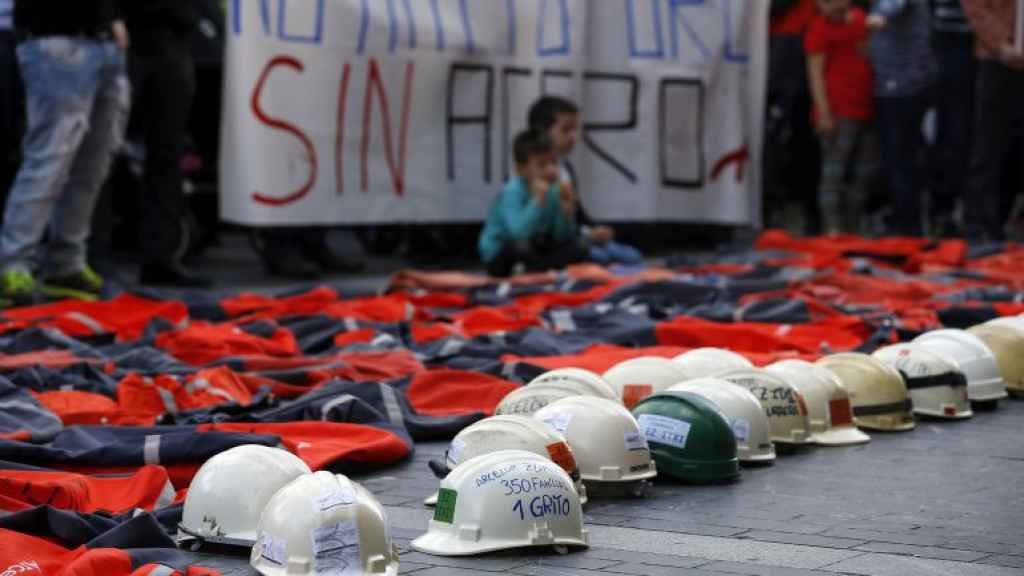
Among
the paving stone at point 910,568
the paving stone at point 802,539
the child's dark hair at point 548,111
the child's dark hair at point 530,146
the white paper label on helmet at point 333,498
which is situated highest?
the child's dark hair at point 548,111

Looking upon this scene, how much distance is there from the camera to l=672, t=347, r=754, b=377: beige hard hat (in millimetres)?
6172

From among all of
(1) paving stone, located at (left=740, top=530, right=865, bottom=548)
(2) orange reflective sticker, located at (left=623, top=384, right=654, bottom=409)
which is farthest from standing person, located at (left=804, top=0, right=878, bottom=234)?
(1) paving stone, located at (left=740, top=530, right=865, bottom=548)

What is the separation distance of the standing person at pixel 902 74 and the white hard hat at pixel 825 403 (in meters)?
8.21

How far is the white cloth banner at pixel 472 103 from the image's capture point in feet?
39.1

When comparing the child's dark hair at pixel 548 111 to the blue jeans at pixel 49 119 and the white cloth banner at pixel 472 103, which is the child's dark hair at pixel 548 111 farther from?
the blue jeans at pixel 49 119

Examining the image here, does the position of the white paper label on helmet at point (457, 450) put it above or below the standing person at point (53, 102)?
below

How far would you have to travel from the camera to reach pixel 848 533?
4.57 meters

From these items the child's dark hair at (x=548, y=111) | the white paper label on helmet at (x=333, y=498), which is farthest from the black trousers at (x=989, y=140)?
the white paper label on helmet at (x=333, y=498)

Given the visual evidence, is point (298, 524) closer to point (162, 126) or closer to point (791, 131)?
point (162, 126)

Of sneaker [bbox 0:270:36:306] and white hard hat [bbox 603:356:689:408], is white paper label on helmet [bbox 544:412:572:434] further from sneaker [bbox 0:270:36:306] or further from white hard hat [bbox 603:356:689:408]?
sneaker [bbox 0:270:36:306]

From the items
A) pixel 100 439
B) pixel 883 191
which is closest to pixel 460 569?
pixel 100 439

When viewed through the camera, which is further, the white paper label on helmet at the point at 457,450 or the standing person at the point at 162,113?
Answer: the standing person at the point at 162,113

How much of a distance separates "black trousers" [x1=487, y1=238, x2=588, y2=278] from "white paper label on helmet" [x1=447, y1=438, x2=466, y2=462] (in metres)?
6.63

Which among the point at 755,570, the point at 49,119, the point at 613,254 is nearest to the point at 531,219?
the point at 613,254
